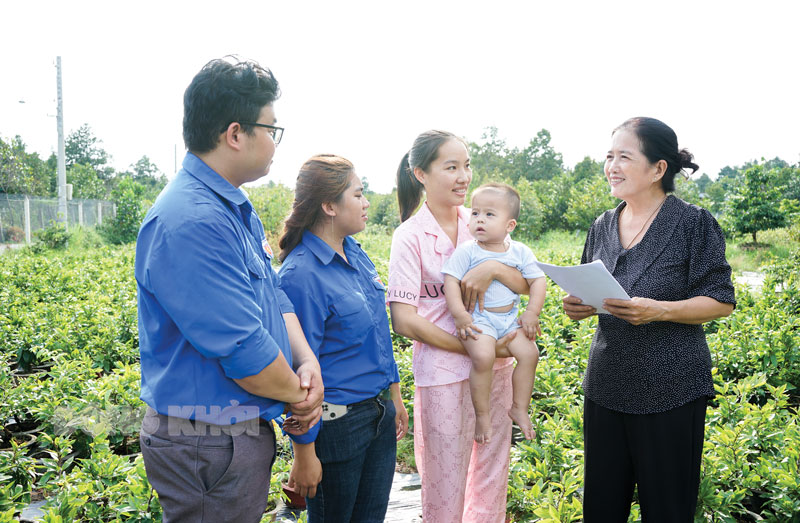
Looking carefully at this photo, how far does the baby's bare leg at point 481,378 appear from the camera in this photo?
229 centimetres

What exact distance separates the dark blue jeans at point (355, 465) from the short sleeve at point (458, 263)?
0.58m

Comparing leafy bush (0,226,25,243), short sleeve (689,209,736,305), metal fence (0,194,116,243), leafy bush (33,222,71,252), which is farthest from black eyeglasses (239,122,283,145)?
leafy bush (0,226,25,243)

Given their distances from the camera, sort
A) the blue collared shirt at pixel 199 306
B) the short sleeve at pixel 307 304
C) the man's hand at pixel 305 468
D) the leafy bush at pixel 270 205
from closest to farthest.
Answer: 1. the blue collared shirt at pixel 199 306
2. the man's hand at pixel 305 468
3. the short sleeve at pixel 307 304
4. the leafy bush at pixel 270 205

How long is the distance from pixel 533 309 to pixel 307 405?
3.81ft

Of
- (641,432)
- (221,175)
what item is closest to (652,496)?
(641,432)

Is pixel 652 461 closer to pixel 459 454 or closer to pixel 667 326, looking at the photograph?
pixel 667 326

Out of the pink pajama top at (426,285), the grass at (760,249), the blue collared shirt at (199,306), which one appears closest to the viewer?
the blue collared shirt at (199,306)

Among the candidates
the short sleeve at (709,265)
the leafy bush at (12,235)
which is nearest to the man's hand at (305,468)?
→ the short sleeve at (709,265)

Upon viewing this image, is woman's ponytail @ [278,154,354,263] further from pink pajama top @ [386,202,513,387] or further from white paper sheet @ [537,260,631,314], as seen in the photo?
white paper sheet @ [537,260,631,314]

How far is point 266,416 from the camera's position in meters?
1.58

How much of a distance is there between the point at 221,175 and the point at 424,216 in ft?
3.45

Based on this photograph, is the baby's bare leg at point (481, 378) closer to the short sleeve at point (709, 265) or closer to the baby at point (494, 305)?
the baby at point (494, 305)

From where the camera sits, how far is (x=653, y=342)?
2.15m

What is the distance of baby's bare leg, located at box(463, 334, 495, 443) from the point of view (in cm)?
229
